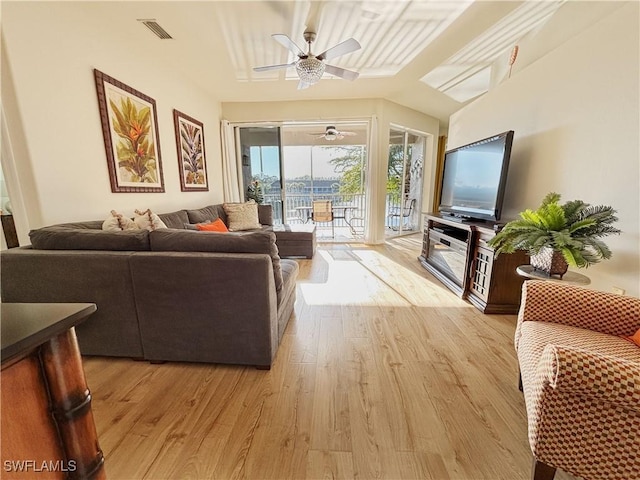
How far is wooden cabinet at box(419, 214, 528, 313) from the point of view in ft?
7.54

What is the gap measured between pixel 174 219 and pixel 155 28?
183 cm

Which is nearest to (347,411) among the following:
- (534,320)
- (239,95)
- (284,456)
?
(284,456)

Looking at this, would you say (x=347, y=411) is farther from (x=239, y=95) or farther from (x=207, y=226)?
(x=239, y=95)

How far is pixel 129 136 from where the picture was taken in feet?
8.71

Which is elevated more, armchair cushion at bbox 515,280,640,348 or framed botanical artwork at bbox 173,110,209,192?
framed botanical artwork at bbox 173,110,209,192

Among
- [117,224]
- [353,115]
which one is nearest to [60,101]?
[117,224]

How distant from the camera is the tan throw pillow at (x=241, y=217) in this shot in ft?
13.5

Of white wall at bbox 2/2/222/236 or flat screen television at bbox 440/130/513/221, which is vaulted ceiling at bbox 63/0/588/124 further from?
flat screen television at bbox 440/130/513/221

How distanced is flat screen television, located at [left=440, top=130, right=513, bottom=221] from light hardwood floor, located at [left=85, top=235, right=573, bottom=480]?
1.16 metres

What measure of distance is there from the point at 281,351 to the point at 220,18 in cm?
291

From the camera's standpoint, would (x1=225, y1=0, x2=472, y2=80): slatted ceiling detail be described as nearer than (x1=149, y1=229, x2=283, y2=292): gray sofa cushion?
No

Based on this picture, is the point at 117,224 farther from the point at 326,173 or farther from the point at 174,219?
the point at 326,173

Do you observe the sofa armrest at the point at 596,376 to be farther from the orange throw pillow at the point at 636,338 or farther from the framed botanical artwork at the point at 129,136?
the framed botanical artwork at the point at 129,136

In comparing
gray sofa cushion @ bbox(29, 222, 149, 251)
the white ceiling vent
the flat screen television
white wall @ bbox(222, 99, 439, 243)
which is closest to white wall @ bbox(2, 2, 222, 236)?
the white ceiling vent
